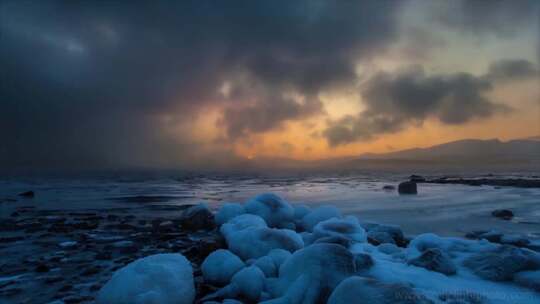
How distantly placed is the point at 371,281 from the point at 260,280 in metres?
1.72

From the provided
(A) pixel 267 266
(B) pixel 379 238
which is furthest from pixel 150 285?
(B) pixel 379 238

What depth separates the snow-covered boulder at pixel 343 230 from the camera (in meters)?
6.70

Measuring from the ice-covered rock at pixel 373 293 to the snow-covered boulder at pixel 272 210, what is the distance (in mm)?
5710

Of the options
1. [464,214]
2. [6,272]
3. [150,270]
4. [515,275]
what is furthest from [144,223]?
[464,214]

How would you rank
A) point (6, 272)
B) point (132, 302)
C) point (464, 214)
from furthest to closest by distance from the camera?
point (464, 214) → point (6, 272) → point (132, 302)

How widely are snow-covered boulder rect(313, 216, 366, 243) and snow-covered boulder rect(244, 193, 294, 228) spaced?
2229 mm

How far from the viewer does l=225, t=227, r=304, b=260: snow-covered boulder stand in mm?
5918

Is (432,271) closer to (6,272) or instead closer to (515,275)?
(515,275)

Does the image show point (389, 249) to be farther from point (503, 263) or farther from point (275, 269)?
point (275, 269)

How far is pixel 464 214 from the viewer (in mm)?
11898

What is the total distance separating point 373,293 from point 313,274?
1.04 meters

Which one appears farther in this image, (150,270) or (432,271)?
(432,271)

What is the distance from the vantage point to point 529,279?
4094 millimetres

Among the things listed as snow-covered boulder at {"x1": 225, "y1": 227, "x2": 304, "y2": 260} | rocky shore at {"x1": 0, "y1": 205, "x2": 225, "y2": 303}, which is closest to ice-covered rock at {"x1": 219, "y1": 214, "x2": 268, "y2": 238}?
rocky shore at {"x1": 0, "y1": 205, "x2": 225, "y2": 303}
